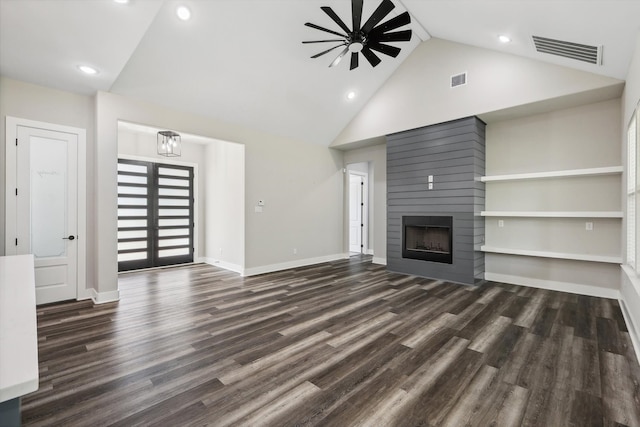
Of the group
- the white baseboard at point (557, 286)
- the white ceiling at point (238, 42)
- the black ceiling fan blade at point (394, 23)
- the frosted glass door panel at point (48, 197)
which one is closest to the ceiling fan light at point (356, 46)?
the black ceiling fan blade at point (394, 23)

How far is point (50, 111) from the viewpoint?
13.5 feet

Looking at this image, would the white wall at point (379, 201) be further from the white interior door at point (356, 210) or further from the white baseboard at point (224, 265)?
the white baseboard at point (224, 265)

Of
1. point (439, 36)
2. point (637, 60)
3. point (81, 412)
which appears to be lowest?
point (81, 412)

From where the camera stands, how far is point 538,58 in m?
4.32

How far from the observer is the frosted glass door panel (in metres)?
4.04

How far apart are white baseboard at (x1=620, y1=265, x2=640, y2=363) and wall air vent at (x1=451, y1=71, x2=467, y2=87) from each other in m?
3.64

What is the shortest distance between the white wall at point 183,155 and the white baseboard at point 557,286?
22.1ft

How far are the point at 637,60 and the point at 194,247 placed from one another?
8.39 meters

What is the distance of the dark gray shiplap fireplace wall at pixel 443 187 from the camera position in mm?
5109

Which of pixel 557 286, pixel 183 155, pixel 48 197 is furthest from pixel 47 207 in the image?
pixel 557 286

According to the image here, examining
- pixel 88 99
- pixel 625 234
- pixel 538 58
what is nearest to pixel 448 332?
pixel 625 234

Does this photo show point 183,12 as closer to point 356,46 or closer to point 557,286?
point 356,46

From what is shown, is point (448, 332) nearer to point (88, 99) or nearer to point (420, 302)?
point (420, 302)

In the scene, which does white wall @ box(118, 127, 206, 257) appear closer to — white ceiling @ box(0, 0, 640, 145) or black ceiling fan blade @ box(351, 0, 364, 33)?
white ceiling @ box(0, 0, 640, 145)
